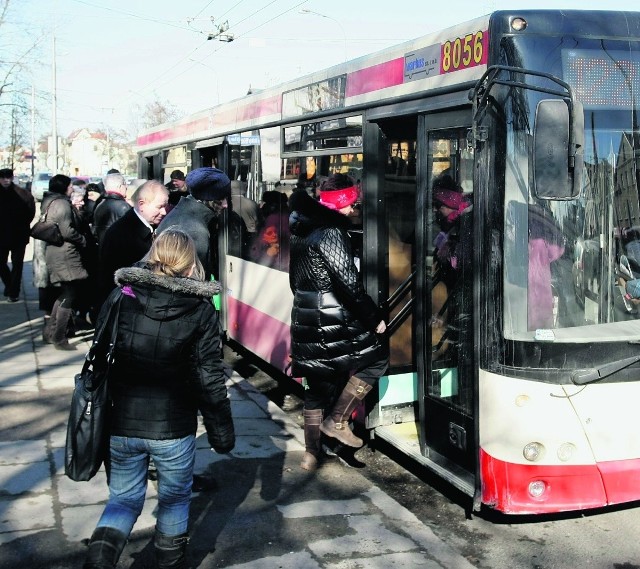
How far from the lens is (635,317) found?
4.93m

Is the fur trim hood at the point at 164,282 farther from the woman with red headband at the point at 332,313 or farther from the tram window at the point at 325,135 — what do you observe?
the tram window at the point at 325,135

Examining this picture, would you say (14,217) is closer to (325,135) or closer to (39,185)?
(325,135)

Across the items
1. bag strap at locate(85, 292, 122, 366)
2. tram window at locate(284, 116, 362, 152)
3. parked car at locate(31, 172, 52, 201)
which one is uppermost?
parked car at locate(31, 172, 52, 201)

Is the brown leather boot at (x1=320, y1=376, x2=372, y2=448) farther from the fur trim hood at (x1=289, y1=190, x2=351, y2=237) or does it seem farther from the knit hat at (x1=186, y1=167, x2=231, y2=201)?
the knit hat at (x1=186, y1=167, x2=231, y2=201)

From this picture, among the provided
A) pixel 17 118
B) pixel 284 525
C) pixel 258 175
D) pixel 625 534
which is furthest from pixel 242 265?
pixel 17 118

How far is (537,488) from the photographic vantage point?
479 centimetres

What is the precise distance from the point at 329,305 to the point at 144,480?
6.85 ft

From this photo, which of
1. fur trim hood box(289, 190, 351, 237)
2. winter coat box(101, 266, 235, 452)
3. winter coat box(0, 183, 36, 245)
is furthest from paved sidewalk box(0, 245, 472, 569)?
winter coat box(0, 183, 36, 245)

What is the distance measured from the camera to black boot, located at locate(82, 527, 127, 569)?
3.86 m

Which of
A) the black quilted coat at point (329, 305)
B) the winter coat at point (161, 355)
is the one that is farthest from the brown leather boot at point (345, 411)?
the winter coat at point (161, 355)

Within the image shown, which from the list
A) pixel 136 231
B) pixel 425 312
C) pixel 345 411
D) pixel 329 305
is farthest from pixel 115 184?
pixel 425 312

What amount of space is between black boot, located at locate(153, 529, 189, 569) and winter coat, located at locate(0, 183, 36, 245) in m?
10.00

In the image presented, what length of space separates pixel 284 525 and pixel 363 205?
89.3 inches

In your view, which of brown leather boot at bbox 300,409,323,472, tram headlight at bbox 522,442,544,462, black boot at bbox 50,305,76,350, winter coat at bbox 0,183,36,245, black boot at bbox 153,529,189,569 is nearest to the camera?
black boot at bbox 153,529,189,569
